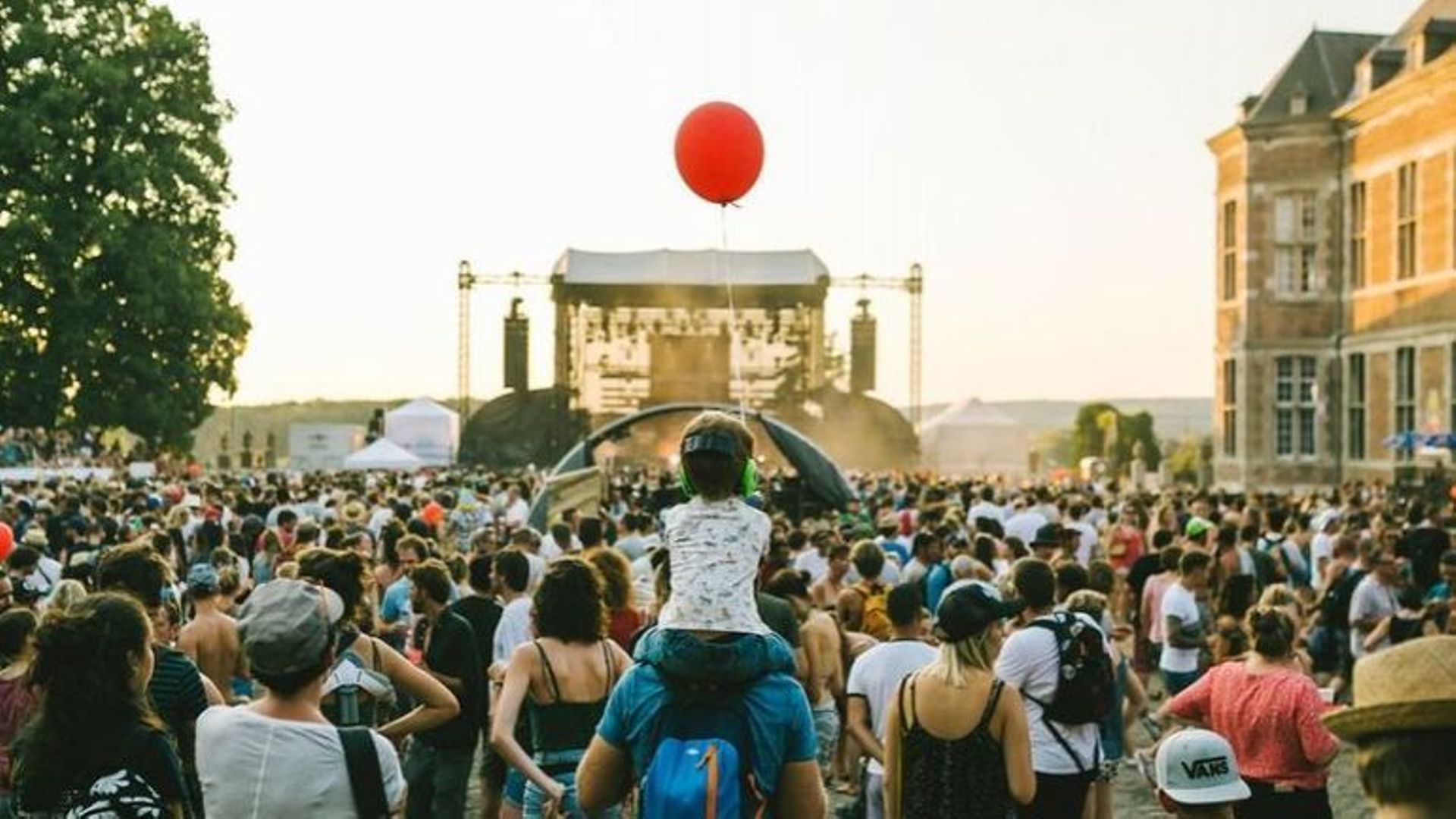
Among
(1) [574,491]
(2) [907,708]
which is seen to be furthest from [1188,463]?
(2) [907,708]

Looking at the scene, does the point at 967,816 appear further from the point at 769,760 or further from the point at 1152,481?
the point at 1152,481

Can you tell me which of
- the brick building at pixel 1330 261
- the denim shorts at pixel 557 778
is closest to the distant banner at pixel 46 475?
the denim shorts at pixel 557 778

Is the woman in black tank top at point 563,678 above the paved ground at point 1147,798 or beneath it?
above

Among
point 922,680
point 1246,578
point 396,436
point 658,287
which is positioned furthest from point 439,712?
point 396,436

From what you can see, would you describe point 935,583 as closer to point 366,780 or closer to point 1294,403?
point 366,780

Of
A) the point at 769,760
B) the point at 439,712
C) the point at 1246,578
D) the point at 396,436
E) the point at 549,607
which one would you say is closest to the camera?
the point at 769,760

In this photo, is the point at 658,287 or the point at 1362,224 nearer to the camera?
the point at 1362,224

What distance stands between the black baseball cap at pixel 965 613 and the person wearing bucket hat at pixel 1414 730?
10.1 ft

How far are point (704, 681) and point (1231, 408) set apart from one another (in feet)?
121

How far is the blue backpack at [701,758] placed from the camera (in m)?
3.64

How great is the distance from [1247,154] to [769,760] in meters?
36.3

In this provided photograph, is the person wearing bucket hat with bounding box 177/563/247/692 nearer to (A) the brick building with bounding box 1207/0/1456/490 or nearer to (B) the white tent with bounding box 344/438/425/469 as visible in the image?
(A) the brick building with bounding box 1207/0/1456/490

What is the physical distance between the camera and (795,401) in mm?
46781

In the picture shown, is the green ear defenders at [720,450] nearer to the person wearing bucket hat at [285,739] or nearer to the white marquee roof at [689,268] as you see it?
the person wearing bucket hat at [285,739]
